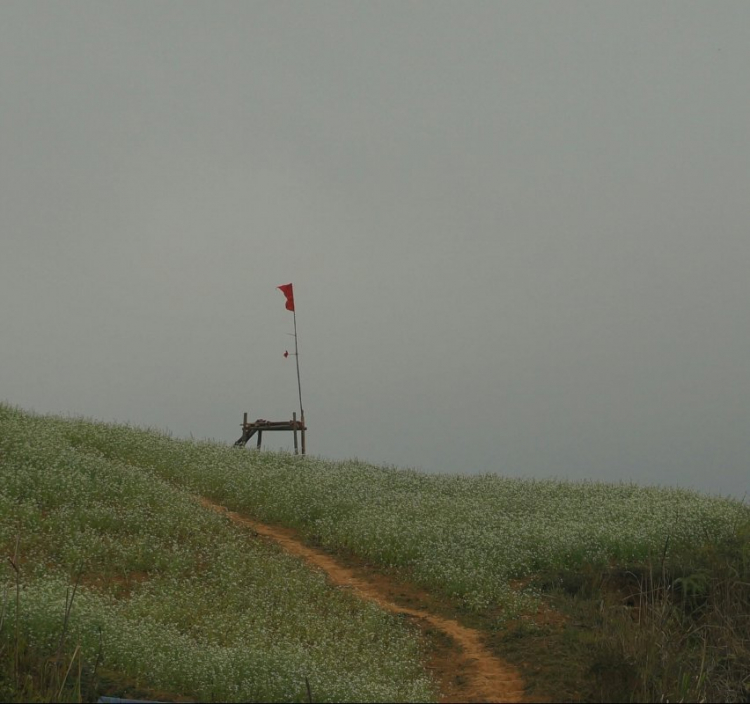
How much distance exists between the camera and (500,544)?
19.4 m

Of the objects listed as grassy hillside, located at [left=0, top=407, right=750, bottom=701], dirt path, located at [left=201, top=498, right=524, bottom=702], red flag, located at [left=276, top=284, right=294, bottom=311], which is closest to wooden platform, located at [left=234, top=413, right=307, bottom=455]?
red flag, located at [left=276, top=284, right=294, bottom=311]

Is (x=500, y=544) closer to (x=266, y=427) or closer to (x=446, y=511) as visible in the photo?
(x=446, y=511)

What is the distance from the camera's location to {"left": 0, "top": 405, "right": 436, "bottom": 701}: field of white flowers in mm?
11422

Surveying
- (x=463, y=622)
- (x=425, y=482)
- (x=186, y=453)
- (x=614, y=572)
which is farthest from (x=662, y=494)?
(x=186, y=453)

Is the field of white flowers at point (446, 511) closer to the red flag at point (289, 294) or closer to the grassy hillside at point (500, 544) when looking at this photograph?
the grassy hillside at point (500, 544)

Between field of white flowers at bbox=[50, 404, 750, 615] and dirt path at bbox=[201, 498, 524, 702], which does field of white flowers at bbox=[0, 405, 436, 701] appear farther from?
field of white flowers at bbox=[50, 404, 750, 615]

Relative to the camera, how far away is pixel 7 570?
16.3 meters

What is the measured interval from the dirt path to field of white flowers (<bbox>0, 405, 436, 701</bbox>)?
425 mm

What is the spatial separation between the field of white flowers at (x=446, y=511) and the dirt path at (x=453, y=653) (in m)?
0.86

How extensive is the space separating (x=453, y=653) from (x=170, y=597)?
552 centimetres

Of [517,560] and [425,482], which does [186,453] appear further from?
[517,560]

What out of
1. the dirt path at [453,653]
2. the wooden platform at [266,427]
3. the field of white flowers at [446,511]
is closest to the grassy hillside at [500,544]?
the field of white flowers at [446,511]

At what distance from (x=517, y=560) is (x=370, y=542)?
148 inches

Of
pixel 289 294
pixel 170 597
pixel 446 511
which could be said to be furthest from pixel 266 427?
pixel 170 597
